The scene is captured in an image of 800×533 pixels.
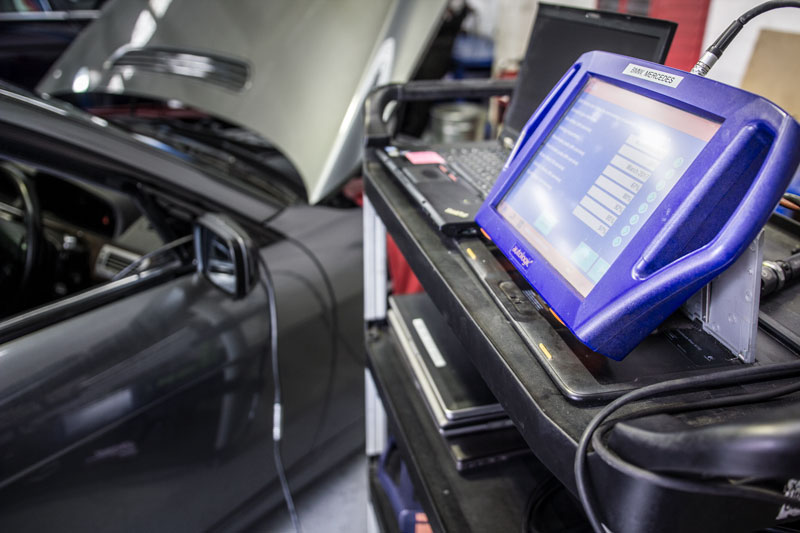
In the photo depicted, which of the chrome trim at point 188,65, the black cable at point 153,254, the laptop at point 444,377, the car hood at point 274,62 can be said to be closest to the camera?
the laptop at point 444,377

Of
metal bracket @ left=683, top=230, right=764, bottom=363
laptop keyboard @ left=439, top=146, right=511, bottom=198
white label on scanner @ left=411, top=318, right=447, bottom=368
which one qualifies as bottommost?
white label on scanner @ left=411, top=318, right=447, bottom=368

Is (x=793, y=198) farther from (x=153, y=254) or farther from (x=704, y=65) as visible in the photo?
(x=153, y=254)

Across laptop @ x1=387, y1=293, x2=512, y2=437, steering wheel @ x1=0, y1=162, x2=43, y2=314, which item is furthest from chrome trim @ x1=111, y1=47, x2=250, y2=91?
laptop @ x1=387, y1=293, x2=512, y2=437

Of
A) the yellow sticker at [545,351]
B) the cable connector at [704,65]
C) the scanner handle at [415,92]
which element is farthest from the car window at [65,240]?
the cable connector at [704,65]

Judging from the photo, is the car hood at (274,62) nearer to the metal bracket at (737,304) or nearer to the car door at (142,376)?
the car door at (142,376)

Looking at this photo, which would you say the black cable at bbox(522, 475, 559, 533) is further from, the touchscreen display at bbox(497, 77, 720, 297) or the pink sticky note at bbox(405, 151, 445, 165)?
the pink sticky note at bbox(405, 151, 445, 165)

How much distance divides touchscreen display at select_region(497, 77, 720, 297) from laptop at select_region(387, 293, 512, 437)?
24 centimetres

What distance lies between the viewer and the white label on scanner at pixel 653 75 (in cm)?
54

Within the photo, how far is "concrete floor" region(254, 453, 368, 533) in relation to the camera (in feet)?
4.74

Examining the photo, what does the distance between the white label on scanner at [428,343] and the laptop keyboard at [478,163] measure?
27 cm

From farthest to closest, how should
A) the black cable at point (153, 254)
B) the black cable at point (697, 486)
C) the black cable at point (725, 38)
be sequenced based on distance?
the black cable at point (153, 254) → the black cable at point (725, 38) → the black cable at point (697, 486)

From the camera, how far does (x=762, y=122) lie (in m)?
0.43

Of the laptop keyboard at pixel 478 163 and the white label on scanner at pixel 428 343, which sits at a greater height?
the laptop keyboard at pixel 478 163

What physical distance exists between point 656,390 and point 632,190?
199 mm
